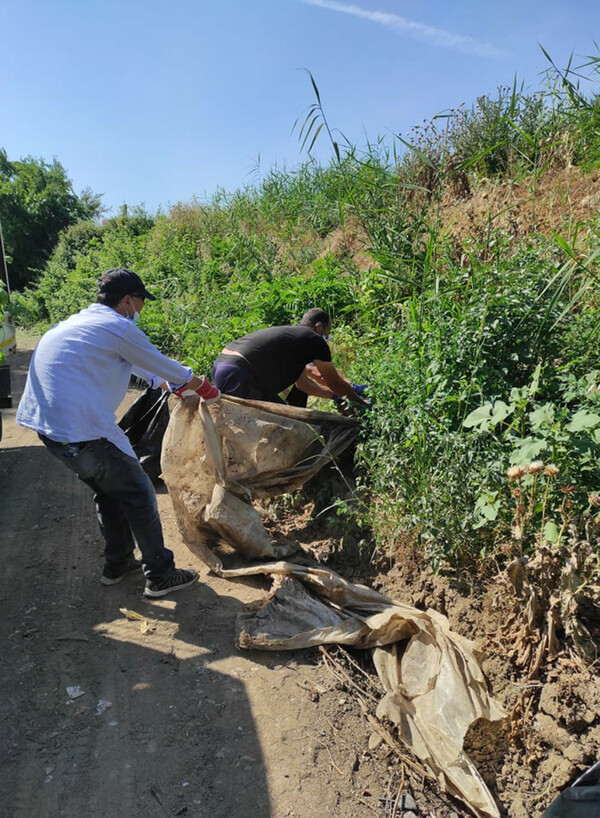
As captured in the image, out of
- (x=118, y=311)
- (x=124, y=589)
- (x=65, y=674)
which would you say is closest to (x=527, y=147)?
(x=118, y=311)

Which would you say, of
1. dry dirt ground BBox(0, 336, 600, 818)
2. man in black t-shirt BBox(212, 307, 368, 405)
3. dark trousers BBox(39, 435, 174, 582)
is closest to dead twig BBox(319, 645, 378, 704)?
dry dirt ground BBox(0, 336, 600, 818)

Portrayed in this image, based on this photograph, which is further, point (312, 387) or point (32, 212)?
point (32, 212)

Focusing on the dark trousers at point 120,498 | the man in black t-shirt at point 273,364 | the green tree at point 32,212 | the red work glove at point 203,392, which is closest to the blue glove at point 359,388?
the man in black t-shirt at point 273,364

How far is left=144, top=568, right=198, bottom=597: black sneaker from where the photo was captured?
3.69 meters

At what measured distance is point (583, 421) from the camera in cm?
270

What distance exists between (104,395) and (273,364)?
1.47m

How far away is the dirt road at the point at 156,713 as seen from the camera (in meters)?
2.41

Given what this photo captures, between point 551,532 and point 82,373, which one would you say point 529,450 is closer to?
point 551,532

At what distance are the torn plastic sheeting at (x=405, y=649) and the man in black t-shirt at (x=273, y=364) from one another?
4.55ft

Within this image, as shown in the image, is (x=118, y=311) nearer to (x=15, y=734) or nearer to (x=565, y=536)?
(x=15, y=734)

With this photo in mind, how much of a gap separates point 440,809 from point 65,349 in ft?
9.19

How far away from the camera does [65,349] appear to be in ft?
10.8

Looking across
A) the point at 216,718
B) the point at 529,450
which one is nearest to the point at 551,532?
the point at 529,450

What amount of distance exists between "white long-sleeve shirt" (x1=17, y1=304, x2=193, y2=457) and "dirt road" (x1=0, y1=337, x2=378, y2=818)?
1101 mm
